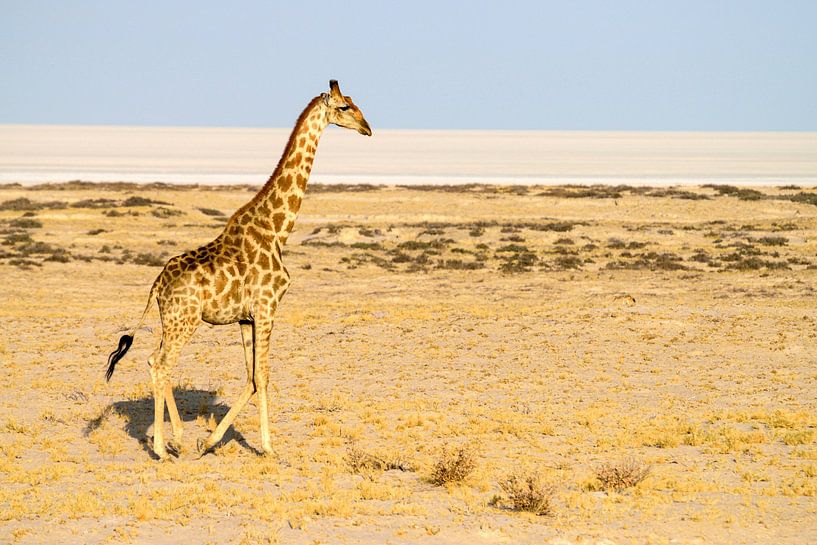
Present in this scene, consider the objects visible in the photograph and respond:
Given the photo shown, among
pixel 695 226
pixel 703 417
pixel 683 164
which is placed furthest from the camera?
pixel 683 164

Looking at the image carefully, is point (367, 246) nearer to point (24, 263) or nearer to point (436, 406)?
point (24, 263)

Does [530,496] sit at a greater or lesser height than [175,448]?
greater

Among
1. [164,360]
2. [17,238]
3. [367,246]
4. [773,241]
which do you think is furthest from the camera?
[367,246]

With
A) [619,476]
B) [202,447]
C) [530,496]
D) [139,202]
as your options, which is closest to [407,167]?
[139,202]

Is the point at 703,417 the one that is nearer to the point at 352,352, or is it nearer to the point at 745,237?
the point at 352,352

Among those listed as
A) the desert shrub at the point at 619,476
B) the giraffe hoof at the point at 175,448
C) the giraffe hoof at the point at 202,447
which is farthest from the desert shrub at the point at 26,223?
the desert shrub at the point at 619,476

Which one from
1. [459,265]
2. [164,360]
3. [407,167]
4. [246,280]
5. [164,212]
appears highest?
[407,167]

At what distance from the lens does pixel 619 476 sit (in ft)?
37.0

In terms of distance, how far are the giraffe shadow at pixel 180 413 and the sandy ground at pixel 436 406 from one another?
0.06m

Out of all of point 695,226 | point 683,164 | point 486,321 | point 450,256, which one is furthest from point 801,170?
point 486,321

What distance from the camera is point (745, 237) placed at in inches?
1705

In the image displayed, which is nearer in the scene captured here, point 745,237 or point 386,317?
point 386,317

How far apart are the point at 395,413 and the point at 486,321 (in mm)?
7227

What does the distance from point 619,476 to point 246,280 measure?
15.5ft
